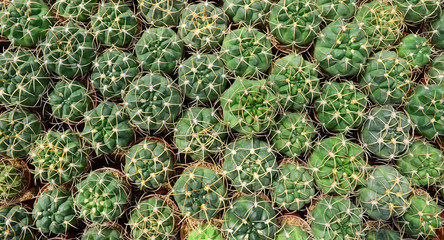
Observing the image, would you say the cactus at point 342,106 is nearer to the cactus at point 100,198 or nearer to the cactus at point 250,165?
the cactus at point 250,165

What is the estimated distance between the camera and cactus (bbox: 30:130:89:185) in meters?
1.77

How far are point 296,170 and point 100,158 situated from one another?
145 centimetres

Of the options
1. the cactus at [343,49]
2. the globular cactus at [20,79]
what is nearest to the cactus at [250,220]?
the cactus at [343,49]

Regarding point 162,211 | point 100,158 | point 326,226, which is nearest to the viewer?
point 326,226

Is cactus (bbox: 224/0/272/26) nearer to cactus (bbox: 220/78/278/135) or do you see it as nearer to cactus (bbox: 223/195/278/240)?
cactus (bbox: 220/78/278/135)

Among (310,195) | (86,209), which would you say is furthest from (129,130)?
(310,195)

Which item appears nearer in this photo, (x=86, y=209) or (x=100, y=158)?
(x=86, y=209)

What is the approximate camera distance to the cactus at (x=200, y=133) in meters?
1.76

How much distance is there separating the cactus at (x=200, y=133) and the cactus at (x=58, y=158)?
0.68 metres

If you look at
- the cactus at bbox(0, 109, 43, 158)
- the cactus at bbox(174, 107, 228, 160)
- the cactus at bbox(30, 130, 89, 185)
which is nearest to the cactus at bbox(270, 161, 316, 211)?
the cactus at bbox(174, 107, 228, 160)

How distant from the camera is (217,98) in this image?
1.89m

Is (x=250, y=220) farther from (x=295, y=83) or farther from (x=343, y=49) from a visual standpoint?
(x=343, y=49)

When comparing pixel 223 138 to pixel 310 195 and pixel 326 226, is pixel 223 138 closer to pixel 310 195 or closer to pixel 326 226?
pixel 310 195

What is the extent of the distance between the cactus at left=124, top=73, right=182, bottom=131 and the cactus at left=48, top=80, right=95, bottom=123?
0.34 m
